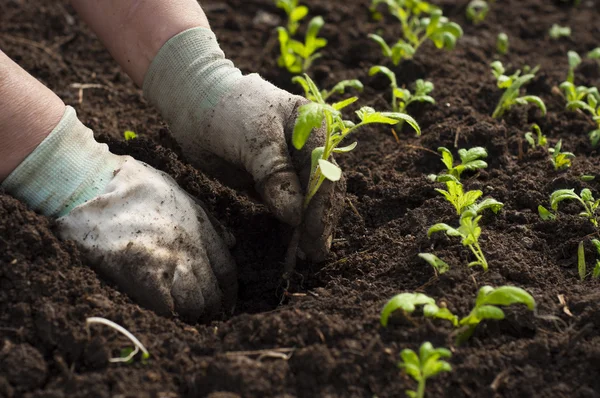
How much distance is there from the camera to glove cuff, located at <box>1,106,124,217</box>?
2.42 metres

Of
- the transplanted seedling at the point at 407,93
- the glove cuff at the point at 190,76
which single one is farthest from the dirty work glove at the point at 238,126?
the transplanted seedling at the point at 407,93

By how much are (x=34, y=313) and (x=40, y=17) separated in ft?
9.70

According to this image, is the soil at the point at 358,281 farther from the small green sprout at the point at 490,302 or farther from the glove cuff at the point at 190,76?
the glove cuff at the point at 190,76

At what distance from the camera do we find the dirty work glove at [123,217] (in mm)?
2373

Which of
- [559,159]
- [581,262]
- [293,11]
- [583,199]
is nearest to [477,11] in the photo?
[293,11]

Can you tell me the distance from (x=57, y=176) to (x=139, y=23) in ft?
2.39

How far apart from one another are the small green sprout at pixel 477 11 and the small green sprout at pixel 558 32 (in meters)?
0.44

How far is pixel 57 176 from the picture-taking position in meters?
2.44

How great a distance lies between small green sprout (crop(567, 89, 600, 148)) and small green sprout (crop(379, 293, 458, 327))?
160 centimetres

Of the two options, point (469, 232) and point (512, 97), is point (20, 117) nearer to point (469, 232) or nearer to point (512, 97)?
point (469, 232)

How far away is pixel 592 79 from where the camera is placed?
4.16 m

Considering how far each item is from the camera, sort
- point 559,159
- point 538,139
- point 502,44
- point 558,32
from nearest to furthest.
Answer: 1. point 559,159
2. point 538,139
3. point 502,44
4. point 558,32

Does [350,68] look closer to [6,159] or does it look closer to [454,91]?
[454,91]

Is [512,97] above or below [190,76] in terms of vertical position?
below
